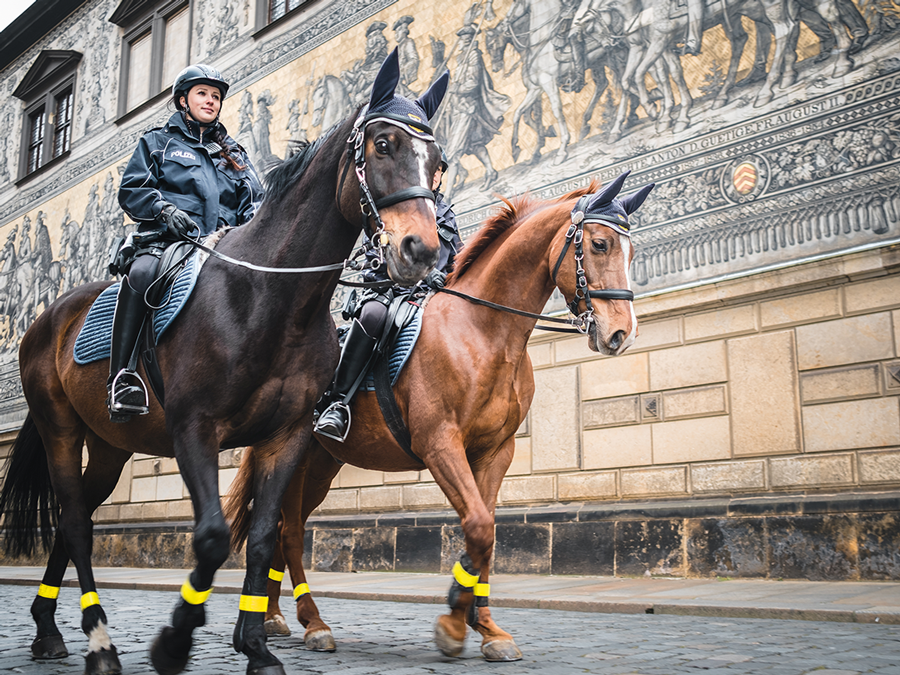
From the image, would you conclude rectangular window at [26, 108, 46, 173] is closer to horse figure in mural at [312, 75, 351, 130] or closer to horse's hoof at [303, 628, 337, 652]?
horse figure in mural at [312, 75, 351, 130]

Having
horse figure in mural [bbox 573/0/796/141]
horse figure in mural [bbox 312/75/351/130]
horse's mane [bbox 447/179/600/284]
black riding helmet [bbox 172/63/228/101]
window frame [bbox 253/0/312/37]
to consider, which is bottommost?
horse's mane [bbox 447/179/600/284]

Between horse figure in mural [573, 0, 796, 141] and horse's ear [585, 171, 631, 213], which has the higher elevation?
horse figure in mural [573, 0, 796, 141]

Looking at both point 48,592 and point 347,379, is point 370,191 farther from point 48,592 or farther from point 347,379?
point 48,592

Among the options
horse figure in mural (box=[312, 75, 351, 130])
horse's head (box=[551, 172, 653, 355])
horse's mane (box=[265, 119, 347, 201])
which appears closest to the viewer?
horse's mane (box=[265, 119, 347, 201])

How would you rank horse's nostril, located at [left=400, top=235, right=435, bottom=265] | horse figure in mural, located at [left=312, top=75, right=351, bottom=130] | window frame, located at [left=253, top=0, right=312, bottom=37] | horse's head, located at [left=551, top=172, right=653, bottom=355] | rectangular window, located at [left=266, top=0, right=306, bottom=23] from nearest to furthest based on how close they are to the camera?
horse's nostril, located at [left=400, top=235, right=435, bottom=265] → horse's head, located at [left=551, top=172, right=653, bottom=355] → horse figure in mural, located at [left=312, top=75, right=351, bottom=130] → window frame, located at [left=253, top=0, right=312, bottom=37] → rectangular window, located at [left=266, top=0, right=306, bottom=23]

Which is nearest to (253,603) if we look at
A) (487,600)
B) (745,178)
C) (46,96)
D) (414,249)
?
(487,600)

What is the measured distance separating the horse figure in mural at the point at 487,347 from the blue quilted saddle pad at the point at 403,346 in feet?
0.12

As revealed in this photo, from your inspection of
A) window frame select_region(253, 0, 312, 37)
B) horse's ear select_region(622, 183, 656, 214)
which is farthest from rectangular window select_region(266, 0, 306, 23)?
horse's ear select_region(622, 183, 656, 214)

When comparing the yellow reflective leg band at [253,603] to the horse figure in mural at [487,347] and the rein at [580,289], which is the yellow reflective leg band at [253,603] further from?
the rein at [580,289]

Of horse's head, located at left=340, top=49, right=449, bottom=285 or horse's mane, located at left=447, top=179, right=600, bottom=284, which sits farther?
horse's mane, located at left=447, top=179, right=600, bottom=284

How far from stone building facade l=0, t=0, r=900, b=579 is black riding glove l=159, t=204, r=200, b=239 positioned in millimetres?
2005

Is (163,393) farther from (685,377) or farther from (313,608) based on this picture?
(685,377)

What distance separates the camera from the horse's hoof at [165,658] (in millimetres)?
3199

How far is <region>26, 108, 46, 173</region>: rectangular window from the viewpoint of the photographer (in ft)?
75.9
